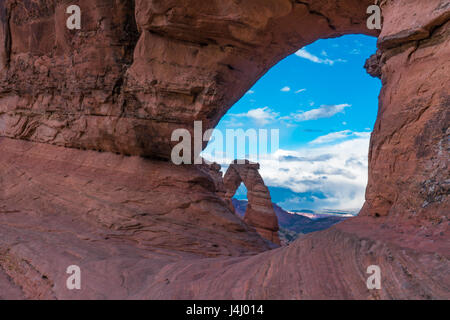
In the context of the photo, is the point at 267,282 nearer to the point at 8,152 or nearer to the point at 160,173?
the point at 160,173

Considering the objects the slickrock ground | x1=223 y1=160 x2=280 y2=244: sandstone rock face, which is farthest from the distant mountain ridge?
the slickrock ground

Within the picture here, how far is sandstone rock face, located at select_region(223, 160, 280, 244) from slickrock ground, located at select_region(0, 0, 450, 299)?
886 cm

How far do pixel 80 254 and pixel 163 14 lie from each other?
4.88 m

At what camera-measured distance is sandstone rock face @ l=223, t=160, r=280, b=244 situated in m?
15.4

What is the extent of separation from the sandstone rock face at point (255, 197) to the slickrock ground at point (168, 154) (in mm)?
8862

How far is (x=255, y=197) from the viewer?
1681 centimetres

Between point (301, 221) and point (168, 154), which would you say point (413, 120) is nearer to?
point (168, 154)

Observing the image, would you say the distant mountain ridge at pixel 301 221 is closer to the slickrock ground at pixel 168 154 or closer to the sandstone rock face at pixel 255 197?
the sandstone rock face at pixel 255 197

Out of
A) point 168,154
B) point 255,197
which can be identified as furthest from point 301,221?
point 168,154

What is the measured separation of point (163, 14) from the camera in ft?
19.5

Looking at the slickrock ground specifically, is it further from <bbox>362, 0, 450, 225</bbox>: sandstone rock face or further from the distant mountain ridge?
the distant mountain ridge

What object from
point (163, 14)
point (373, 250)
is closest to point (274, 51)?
point (163, 14)

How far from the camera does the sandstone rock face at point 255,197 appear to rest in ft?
50.6

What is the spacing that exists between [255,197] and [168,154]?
1044cm
